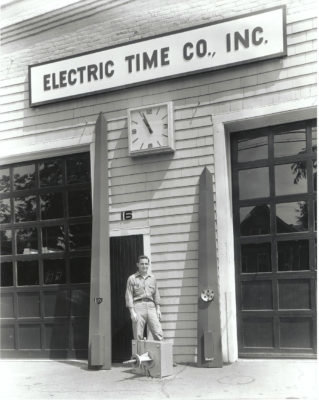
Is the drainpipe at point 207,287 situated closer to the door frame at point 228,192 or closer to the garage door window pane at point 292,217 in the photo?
the door frame at point 228,192

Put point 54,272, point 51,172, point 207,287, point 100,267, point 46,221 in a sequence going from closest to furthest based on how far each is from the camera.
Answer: point 207,287
point 100,267
point 54,272
point 46,221
point 51,172

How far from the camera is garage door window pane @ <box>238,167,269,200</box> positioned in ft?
26.9

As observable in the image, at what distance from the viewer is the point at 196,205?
326 inches

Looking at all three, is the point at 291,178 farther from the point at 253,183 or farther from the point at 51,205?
the point at 51,205

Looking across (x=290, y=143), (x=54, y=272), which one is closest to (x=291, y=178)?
(x=290, y=143)

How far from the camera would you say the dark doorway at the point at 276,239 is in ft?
25.6

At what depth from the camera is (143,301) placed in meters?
7.95

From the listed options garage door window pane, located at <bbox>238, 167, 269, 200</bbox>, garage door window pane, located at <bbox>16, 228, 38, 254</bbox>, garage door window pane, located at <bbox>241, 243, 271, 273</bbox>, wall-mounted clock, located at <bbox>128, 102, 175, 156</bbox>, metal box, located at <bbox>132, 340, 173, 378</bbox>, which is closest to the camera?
metal box, located at <bbox>132, 340, 173, 378</bbox>

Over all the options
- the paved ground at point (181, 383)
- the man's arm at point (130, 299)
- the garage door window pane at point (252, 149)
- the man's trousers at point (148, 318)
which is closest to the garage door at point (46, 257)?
the paved ground at point (181, 383)

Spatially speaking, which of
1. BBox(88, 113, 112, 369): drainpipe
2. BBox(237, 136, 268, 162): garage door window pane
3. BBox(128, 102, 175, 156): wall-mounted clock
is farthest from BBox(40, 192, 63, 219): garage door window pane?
BBox(237, 136, 268, 162): garage door window pane

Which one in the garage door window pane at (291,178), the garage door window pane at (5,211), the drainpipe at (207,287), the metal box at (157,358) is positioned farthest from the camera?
the garage door window pane at (5,211)

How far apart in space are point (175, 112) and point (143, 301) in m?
2.89

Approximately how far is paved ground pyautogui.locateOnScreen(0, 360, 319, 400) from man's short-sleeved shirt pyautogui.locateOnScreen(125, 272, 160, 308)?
3.25ft

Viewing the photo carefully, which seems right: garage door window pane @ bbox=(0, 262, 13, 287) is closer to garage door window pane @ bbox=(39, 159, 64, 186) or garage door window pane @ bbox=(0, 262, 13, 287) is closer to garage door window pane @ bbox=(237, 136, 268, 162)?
garage door window pane @ bbox=(39, 159, 64, 186)
